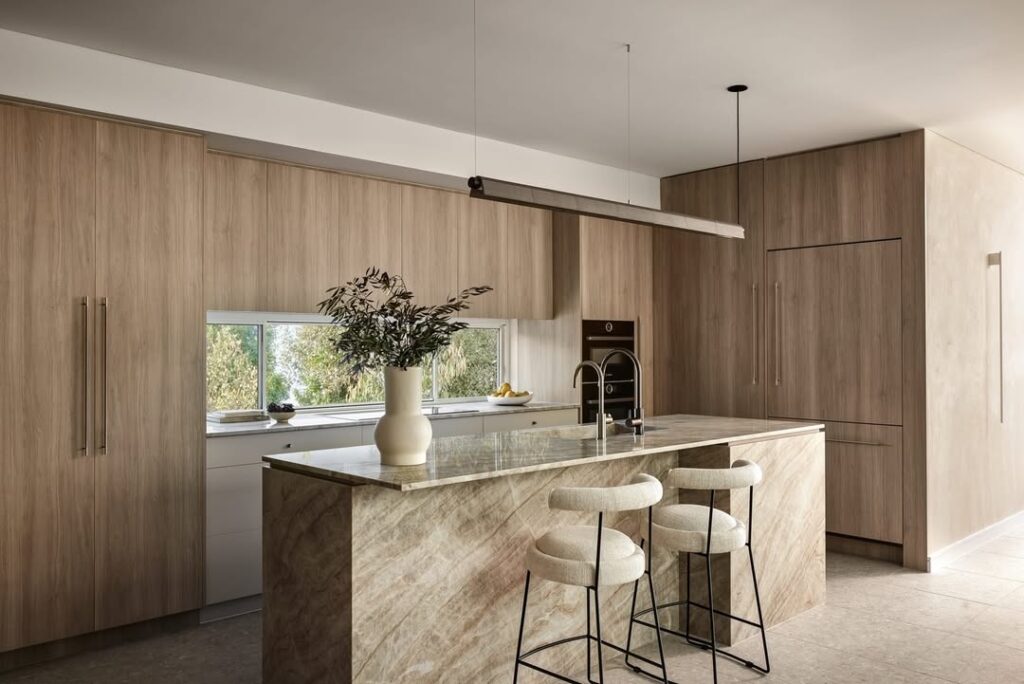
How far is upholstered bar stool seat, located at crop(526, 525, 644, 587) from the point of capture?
2744mm

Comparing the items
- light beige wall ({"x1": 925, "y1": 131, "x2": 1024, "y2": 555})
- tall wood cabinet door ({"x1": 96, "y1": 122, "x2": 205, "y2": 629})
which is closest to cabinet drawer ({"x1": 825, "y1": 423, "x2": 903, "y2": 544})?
light beige wall ({"x1": 925, "y1": 131, "x2": 1024, "y2": 555})

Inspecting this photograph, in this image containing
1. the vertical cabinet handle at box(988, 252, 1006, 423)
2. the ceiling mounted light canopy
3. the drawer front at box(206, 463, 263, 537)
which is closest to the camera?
the ceiling mounted light canopy

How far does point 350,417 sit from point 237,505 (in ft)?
3.06

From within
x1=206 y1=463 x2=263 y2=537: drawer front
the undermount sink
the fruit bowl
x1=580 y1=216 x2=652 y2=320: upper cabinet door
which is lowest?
x1=206 y1=463 x2=263 y2=537: drawer front

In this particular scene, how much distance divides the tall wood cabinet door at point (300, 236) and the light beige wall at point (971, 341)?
382cm

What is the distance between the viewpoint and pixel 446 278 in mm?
5406

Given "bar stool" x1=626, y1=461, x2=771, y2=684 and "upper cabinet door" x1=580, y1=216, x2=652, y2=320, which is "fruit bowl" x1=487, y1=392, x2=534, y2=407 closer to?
"upper cabinet door" x1=580, y1=216, x2=652, y2=320

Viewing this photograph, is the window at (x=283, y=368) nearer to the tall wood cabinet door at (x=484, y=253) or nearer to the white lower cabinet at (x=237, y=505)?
the tall wood cabinet door at (x=484, y=253)

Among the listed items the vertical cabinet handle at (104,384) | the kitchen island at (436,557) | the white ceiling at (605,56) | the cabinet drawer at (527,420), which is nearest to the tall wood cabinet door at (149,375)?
the vertical cabinet handle at (104,384)

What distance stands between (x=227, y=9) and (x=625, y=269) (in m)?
3.78

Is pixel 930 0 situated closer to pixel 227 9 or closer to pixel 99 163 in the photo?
pixel 227 9

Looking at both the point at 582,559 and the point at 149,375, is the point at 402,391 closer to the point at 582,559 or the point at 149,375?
the point at 582,559

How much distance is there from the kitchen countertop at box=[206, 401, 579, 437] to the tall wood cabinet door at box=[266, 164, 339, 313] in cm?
69

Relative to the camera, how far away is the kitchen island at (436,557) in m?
2.67
